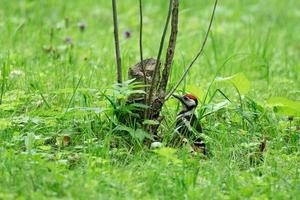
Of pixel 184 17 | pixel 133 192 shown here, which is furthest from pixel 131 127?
pixel 184 17

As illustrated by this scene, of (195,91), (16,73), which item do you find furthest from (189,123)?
(16,73)

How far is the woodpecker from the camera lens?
16.6ft

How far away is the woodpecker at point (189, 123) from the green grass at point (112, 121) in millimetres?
96

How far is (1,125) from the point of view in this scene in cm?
496

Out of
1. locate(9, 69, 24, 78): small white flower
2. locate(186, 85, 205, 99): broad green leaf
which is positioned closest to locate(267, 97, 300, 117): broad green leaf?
locate(186, 85, 205, 99): broad green leaf

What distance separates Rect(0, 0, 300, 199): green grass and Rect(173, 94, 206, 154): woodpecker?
10 cm

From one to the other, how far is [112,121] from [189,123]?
485 mm

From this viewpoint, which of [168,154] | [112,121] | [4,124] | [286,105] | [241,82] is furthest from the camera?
[241,82]

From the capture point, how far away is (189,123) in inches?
203

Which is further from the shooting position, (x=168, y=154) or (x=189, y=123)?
(x=189, y=123)

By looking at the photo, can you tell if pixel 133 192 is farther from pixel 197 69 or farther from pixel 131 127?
pixel 197 69

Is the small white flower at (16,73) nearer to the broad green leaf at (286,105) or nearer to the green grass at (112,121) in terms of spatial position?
the green grass at (112,121)

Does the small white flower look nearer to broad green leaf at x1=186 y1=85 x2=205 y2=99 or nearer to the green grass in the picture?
the green grass

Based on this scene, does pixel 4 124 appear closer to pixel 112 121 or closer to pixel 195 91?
pixel 112 121
